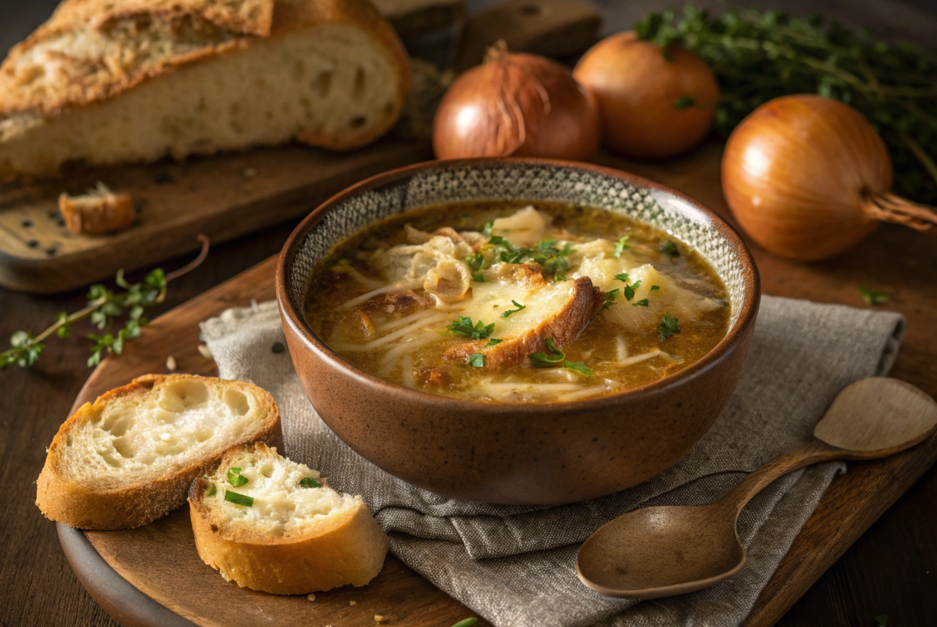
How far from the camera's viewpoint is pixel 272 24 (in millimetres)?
4340

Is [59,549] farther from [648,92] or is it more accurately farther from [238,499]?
[648,92]

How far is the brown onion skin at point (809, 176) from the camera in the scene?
141 inches

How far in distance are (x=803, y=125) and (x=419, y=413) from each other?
240 cm

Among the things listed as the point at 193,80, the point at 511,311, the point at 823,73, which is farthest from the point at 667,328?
the point at 193,80

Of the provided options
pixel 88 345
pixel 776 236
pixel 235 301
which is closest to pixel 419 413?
pixel 235 301

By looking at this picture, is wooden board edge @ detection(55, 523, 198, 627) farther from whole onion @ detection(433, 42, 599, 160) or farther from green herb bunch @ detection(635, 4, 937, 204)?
green herb bunch @ detection(635, 4, 937, 204)

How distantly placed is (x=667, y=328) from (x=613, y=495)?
50 cm

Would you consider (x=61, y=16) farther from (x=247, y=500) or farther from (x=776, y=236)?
(x=776, y=236)

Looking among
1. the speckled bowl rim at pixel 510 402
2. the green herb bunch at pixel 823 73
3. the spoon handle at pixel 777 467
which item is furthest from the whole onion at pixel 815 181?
the spoon handle at pixel 777 467

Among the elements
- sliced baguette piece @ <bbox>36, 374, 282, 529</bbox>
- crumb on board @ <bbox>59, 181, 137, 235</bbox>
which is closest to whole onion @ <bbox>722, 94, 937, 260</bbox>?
sliced baguette piece @ <bbox>36, 374, 282, 529</bbox>

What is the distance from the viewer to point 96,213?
396cm

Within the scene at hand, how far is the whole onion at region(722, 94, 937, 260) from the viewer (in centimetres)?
358

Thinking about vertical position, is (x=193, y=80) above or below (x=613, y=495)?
above

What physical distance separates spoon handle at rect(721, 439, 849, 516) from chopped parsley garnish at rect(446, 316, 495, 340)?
784mm
